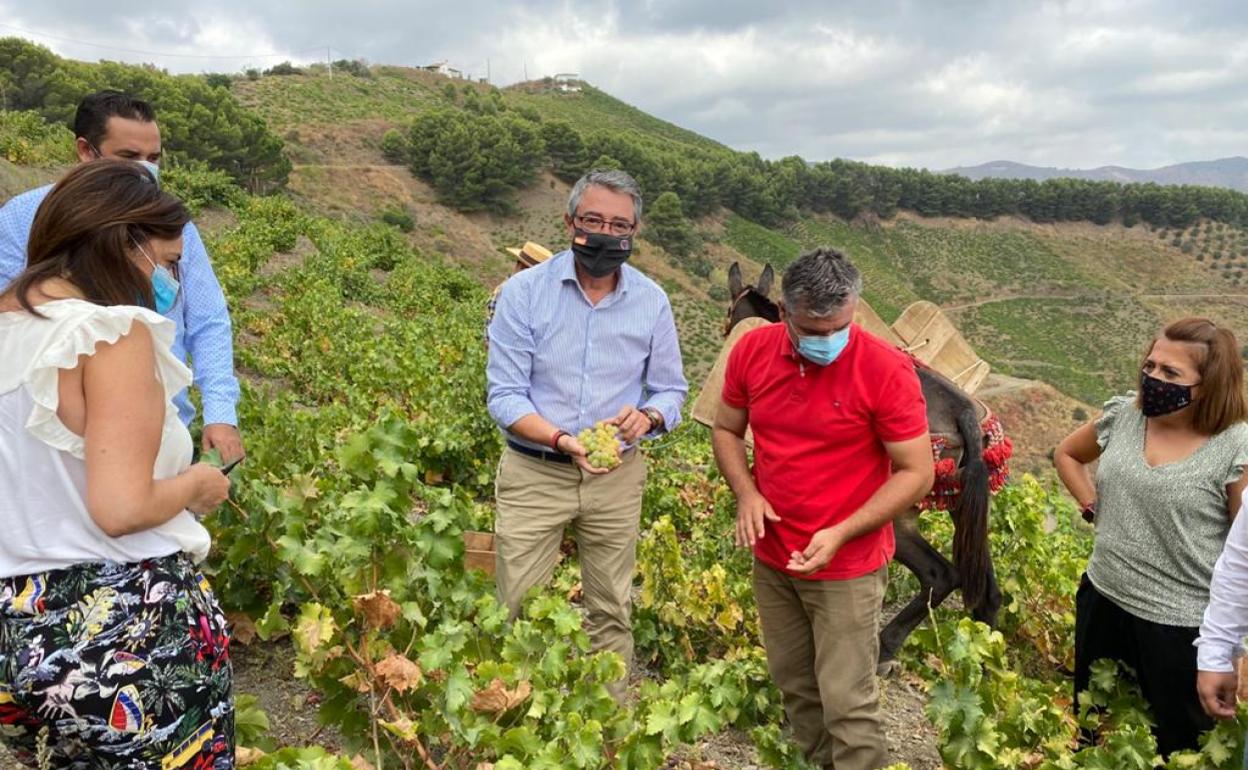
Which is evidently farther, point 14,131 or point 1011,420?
point 1011,420

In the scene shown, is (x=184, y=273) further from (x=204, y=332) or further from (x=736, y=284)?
(x=736, y=284)

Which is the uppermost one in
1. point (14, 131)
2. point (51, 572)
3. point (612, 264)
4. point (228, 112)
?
point (228, 112)

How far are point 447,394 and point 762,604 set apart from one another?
16.0 feet

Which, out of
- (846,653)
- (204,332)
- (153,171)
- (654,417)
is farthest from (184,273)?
(846,653)

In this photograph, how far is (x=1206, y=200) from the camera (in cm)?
8750

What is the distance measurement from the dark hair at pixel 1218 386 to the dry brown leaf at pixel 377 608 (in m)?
2.61

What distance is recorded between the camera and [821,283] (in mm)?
2768

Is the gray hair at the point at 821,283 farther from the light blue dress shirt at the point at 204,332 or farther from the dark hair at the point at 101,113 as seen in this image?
the dark hair at the point at 101,113

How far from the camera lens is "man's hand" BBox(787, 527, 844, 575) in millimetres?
2807

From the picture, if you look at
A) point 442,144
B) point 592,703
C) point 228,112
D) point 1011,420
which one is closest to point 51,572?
point 592,703

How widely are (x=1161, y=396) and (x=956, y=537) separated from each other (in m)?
1.51

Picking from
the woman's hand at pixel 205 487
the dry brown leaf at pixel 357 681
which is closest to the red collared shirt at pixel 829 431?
the dry brown leaf at pixel 357 681

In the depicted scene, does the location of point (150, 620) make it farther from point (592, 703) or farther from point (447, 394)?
point (447, 394)

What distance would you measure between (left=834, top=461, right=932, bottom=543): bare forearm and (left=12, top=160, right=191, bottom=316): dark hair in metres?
2.08
